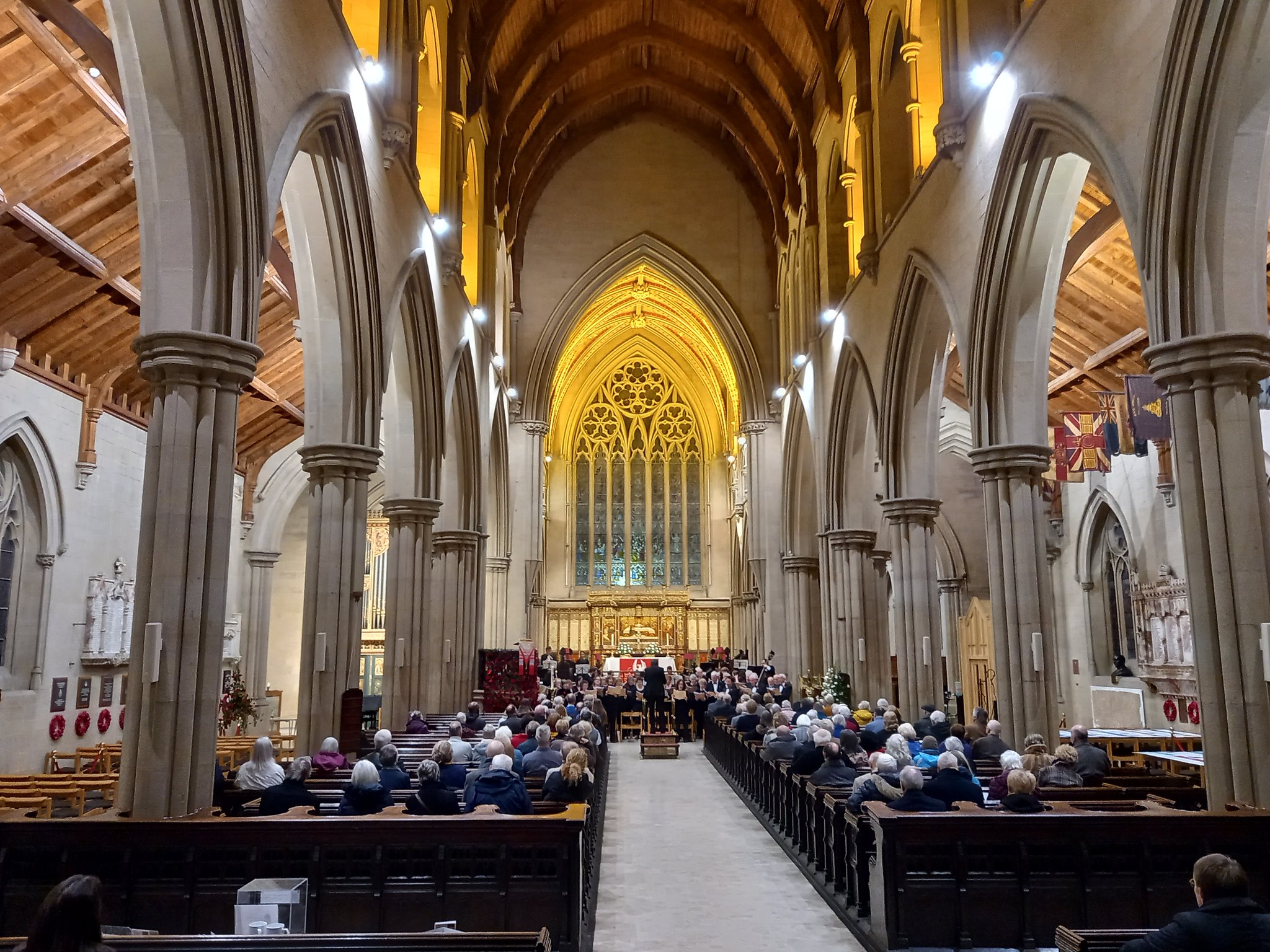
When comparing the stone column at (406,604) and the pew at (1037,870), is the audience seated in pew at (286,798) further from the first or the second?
the stone column at (406,604)

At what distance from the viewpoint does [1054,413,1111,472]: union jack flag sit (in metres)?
14.3

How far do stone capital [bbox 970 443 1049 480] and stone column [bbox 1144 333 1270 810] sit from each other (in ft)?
Answer: 11.1

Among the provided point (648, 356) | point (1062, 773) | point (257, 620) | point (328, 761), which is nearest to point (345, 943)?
point (328, 761)

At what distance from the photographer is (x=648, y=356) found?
35.6m

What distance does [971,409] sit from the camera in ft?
36.4

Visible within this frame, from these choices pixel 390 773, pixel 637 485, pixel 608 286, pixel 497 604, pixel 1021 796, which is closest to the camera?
pixel 1021 796

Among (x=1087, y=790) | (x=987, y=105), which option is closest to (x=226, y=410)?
(x=1087, y=790)

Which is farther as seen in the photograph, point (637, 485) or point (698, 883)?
point (637, 485)

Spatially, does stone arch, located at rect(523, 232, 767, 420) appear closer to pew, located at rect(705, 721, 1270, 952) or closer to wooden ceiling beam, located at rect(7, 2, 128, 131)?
wooden ceiling beam, located at rect(7, 2, 128, 131)

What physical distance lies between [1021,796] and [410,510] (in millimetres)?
9221

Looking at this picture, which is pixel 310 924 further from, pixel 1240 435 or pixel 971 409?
pixel 971 409

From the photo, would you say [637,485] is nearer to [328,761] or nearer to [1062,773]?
[328,761]

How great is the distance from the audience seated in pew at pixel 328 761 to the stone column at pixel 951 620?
16.5 meters

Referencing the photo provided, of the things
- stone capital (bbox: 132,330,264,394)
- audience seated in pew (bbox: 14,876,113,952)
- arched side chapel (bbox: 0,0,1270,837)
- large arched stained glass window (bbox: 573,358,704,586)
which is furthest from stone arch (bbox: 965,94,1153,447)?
large arched stained glass window (bbox: 573,358,704,586)
